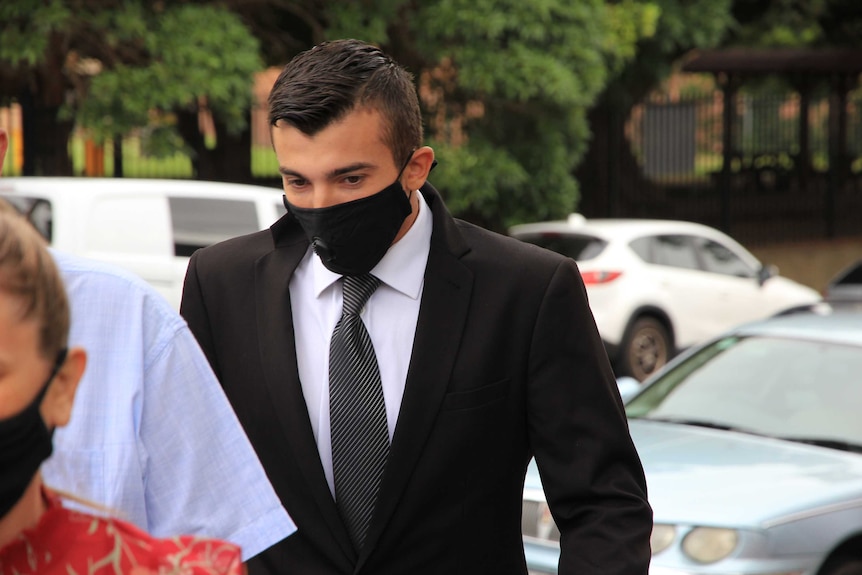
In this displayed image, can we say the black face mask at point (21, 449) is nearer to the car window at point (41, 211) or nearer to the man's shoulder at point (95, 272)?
the man's shoulder at point (95, 272)

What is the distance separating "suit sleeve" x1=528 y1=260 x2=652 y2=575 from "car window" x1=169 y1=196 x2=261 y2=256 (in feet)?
25.8

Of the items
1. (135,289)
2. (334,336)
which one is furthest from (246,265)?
(135,289)

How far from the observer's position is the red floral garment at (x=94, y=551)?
1.37 m

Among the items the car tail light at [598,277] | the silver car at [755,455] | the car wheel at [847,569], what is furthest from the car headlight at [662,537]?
the car tail light at [598,277]

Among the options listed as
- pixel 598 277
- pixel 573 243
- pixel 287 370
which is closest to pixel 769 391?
pixel 287 370

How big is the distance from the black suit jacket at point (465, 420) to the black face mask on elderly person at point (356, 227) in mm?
90

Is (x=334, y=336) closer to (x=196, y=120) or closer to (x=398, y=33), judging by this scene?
(x=398, y=33)

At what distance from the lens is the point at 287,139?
2436 mm

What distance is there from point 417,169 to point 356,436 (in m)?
0.53

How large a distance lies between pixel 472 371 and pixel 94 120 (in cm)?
1002

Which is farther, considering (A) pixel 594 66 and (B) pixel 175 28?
(A) pixel 594 66

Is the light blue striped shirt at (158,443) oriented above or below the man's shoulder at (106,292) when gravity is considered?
below

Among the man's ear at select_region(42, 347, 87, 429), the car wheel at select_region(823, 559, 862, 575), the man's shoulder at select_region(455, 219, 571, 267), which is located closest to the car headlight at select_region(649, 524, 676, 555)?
the car wheel at select_region(823, 559, 862, 575)

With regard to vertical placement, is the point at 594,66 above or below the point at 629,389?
above
